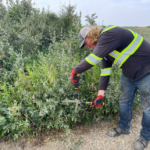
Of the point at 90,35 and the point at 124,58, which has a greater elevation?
the point at 90,35

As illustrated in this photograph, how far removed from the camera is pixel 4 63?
3.53m

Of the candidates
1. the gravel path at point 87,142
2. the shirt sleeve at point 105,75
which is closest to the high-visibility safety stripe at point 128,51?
the shirt sleeve at point 105,75

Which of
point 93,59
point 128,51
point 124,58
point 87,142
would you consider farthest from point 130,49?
point 87,142

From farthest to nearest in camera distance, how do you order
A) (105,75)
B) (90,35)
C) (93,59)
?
(105,75) → (90,35) → (93,59)

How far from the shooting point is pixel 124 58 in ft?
6.85

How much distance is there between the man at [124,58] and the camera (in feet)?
6.01

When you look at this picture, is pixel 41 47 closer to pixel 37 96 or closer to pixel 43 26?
pixel 43 26

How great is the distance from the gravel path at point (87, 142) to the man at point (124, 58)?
23 cm

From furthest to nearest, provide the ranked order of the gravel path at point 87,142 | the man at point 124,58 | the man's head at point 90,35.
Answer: the gravel path at point 87,142 → the man's head at point 90,35 → the man at point 124,58

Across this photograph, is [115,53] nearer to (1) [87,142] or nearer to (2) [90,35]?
(2) [90,35]

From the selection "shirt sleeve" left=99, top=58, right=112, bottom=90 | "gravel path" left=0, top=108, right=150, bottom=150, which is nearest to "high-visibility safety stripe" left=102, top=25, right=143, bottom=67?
"shirt sleeve" left=99, top=58, right=112, bottom=90

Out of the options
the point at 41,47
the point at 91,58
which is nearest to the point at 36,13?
the point at 41,47

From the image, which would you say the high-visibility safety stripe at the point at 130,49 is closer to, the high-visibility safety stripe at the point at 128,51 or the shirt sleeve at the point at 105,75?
the high-visibility safety stripe at the point at 128,51

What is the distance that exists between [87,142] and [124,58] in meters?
1.64
